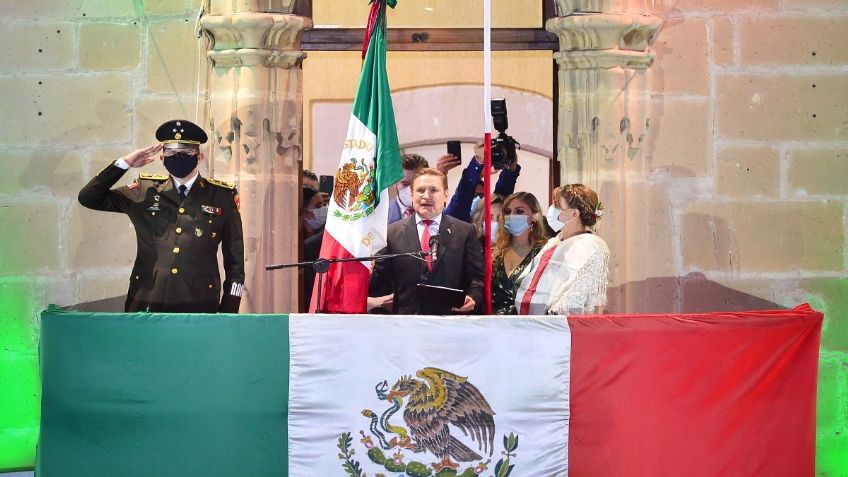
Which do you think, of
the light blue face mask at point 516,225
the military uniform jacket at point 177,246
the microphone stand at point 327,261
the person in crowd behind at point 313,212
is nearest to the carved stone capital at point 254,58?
the person in crowd behind at point 313,212

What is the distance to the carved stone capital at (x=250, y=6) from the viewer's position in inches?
256

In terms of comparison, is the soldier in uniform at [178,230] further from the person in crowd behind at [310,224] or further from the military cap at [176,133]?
the person in crowd behind at [310,224]

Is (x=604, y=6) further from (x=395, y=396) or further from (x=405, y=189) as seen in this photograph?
(x=395, y=396)

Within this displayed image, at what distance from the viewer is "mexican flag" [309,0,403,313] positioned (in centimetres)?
583

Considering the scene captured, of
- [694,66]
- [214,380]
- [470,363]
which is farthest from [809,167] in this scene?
[214,380]

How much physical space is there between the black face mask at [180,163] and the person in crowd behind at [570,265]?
1.67 meters

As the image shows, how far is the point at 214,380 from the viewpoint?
484 cm

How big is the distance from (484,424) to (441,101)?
2.51 m

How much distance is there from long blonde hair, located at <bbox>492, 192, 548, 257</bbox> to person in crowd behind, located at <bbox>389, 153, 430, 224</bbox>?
0.47m

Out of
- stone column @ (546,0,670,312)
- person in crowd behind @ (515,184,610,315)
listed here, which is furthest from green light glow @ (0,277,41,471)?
stone column @ (546,0,670,312)

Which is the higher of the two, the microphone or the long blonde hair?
the long blonde hair

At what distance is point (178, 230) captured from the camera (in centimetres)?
577

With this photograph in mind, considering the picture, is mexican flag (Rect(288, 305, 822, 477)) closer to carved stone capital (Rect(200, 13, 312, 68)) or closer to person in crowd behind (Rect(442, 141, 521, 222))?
person in crowd behind (Rect(442, 141, 521, 222))

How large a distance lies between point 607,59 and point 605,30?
154 millimetres
